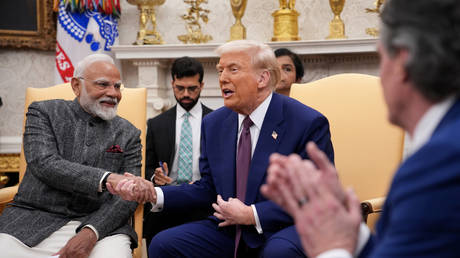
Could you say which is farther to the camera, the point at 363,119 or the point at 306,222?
the point at 363,119

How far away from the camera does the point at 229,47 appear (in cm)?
259

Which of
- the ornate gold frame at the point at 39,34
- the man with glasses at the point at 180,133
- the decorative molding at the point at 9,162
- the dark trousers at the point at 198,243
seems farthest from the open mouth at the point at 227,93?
the ornate gold frame at the point at 39,34

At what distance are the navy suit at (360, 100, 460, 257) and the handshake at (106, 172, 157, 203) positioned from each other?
1.58 meters

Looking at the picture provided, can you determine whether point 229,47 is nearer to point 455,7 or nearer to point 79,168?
point 79,168

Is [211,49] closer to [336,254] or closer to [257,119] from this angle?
[257,119]

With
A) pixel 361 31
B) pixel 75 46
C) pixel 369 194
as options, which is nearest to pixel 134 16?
pixel 75 46

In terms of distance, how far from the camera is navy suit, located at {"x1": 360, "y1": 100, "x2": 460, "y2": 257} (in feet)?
2.85

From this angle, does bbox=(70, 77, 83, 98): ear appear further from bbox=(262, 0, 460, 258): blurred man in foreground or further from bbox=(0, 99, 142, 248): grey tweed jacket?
bbox=(262, 0, 460, 258): blurred man in foreground

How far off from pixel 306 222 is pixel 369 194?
1.78 meters

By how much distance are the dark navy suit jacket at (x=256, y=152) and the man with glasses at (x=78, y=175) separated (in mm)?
317

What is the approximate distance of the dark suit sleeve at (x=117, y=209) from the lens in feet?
8.04

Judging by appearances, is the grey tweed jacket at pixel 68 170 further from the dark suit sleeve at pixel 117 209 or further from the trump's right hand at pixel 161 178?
the trump's right hand at pixel 161 178

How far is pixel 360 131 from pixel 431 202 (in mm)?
1981

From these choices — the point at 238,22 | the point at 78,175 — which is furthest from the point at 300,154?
the point at 238,22
